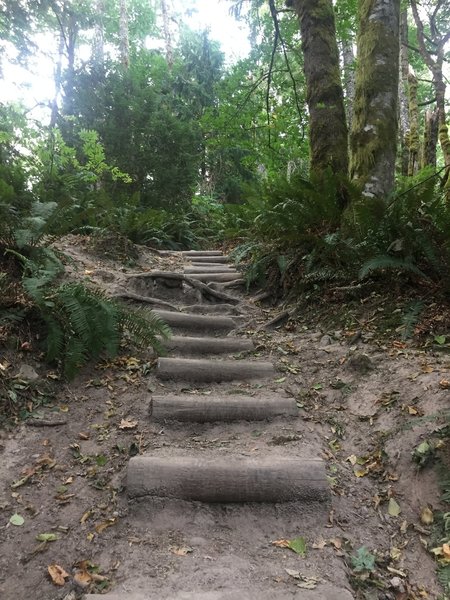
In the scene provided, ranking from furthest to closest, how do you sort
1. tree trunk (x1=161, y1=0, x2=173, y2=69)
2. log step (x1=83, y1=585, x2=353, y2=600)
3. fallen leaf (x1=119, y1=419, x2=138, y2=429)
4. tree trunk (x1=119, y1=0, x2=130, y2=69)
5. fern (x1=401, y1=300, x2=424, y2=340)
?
1. tree trunk (x1=161, y1=0, x2=173, y2=69)
2. tree trunk (x1=119, y1=0, x2=130, y2=69)
3. fern (x1=401, y1=300, x2=424, y2=340)
4. fallen leaf (x1=119, y1=419, x2=138, y2=429)
5. log step (x1=83, y1=585, x2=353, y2=600)

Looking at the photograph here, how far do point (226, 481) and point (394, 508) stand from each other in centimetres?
95

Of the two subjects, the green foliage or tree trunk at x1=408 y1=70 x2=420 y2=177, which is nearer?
the green foliage

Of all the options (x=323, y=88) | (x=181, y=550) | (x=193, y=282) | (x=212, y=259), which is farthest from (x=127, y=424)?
(x=323, y=88)

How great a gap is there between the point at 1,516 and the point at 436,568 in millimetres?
2218

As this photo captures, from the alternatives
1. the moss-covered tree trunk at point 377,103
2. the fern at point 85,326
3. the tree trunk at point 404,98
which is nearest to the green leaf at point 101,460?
the fern at point 85,326

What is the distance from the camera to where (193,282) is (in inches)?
233

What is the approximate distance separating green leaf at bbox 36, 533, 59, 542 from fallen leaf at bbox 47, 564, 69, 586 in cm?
16

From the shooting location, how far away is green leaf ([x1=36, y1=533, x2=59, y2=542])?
211cm

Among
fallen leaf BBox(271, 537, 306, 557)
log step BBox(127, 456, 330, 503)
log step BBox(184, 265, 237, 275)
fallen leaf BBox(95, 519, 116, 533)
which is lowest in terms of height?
fallen leaf BBox(271, 537, 306, 557)

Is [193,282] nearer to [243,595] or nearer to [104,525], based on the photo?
[104,525]

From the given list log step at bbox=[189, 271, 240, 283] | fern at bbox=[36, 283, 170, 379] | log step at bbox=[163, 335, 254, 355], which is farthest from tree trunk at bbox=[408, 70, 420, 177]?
fern at bbox=[36, 283, 170, 379]

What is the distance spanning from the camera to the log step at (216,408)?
3119 mm

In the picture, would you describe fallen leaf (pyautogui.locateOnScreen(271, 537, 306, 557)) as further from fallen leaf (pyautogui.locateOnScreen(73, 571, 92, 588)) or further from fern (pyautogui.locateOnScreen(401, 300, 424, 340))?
fern (pyautogui.locateOnScreen(401, 300, 424, 340))

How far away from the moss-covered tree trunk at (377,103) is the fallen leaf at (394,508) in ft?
12.6
